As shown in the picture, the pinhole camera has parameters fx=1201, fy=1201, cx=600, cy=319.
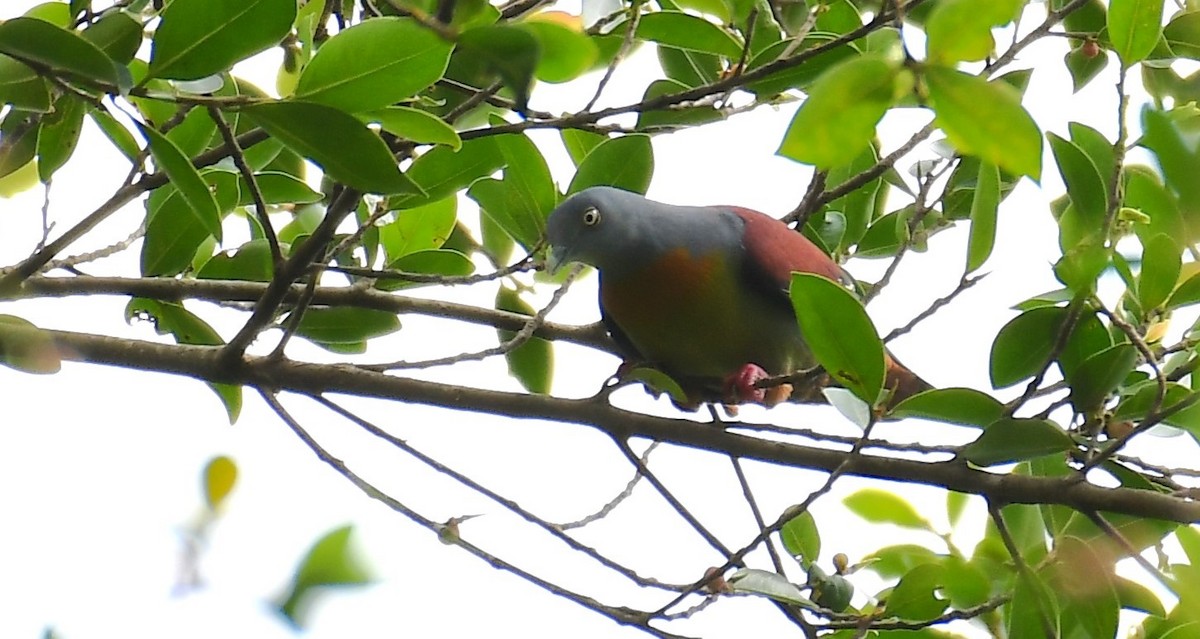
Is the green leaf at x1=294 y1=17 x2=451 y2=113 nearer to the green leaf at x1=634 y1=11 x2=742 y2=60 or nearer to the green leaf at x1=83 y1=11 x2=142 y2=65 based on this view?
the green leaf at x1=83 y1=11 x2=142 y2=65

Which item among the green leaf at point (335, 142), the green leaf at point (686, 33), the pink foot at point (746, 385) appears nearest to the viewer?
the green leaf at point (335, 142)

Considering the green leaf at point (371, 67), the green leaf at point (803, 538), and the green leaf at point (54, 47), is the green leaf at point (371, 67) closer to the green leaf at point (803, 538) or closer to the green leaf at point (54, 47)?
the green leaf at point (54, 47)

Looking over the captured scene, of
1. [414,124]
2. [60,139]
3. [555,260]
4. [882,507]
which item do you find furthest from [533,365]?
[414,124]

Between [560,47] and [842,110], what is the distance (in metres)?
0.36

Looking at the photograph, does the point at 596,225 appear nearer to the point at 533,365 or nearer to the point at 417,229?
the point at 533,365

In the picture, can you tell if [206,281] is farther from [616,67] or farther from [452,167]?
[616,67]

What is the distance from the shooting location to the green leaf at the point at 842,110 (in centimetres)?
99

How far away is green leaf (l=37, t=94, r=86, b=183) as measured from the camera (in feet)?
6.63

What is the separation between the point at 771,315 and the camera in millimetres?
3082

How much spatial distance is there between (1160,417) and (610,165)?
113cm

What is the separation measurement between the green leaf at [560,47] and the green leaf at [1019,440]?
1060 millimetres

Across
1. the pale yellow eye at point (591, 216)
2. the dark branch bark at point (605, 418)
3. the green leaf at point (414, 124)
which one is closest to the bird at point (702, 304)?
the pale yellow eye at point (591, 216)

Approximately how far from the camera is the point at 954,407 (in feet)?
6.61

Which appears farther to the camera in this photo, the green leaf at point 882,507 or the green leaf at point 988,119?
the green leaf at point 882,507
